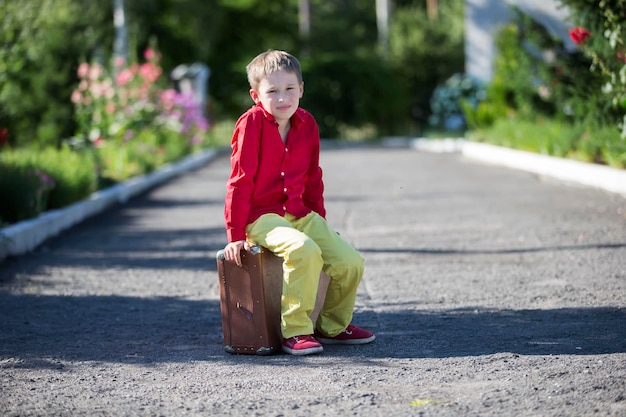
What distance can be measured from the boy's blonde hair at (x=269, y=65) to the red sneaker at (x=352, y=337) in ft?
4.00

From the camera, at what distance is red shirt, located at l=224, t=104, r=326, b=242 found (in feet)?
18.2

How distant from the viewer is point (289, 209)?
5664 millimetres

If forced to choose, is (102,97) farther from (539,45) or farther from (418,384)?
(418,384)

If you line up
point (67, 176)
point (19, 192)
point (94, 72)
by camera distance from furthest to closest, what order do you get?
point (94, 72)
point (67, 176)
point (19, 192)

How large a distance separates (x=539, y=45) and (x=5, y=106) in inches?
296

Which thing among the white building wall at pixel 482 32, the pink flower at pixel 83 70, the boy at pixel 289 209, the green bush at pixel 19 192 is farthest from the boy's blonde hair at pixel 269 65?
the white building wall at pixel 482 32

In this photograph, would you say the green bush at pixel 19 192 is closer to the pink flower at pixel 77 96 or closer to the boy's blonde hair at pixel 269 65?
the boy's blonde hair at pixel 269 65

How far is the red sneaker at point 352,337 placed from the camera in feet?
18.8

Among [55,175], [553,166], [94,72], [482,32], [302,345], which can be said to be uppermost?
[482,32]

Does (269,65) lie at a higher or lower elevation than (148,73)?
higher

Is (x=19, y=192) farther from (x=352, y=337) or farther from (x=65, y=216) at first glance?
(x=352, y=337)

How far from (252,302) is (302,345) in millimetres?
308

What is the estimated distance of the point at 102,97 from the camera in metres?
19.4

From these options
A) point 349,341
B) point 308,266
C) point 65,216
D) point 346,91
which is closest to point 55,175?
point 65,216
